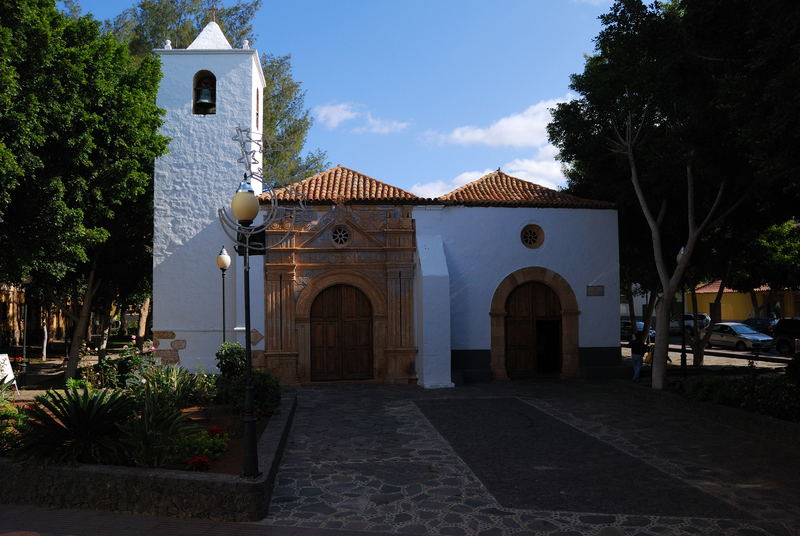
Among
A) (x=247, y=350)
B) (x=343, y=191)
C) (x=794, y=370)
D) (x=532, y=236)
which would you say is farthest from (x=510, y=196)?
(x=247, y=350)

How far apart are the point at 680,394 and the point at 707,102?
600cm

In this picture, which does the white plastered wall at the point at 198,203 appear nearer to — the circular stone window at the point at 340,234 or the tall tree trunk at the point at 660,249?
the circular stone window at the point at 340,234

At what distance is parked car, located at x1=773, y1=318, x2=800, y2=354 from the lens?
2623 centimetres

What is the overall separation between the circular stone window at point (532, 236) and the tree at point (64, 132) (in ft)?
32.1

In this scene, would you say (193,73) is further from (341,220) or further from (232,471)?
(232,471)

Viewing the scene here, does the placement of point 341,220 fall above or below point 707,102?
below

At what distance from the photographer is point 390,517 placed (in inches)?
237

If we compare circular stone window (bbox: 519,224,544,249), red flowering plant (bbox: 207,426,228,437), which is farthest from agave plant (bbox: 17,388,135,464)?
circular stone window (bbox: 519,224,544,249)

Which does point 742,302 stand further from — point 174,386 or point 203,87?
point 174,386

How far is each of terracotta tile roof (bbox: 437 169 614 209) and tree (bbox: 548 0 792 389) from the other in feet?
3.18

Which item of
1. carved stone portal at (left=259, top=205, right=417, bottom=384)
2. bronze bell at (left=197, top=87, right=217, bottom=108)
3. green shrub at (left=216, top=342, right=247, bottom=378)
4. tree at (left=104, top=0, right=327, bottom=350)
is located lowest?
green shrub at (left=216, top=342, right=247, bottom=378)

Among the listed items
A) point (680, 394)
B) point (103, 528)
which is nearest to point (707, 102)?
point (680, 394)

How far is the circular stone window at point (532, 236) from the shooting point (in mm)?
16844

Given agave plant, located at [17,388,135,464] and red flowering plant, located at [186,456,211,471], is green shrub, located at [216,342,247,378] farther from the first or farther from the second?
red flowering plant, located at [186,456,211,471]
